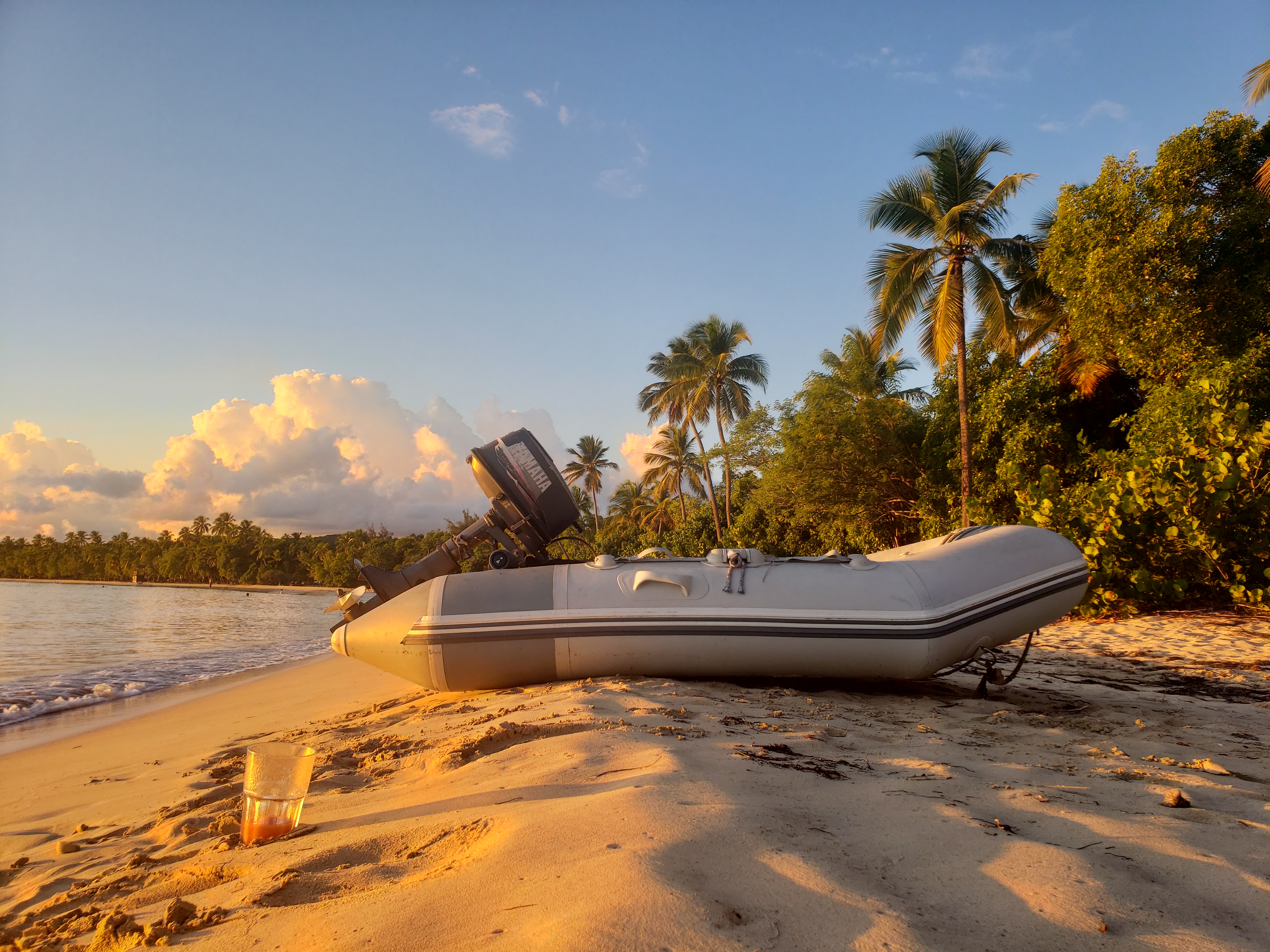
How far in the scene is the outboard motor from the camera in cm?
546

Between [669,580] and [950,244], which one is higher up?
[950,244]

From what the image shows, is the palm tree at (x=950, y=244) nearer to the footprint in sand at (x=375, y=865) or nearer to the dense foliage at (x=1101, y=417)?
the dense foliage at (x=1101, y=417)

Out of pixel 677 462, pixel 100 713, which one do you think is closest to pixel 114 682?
pixel 100 713

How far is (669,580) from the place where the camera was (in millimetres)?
4793

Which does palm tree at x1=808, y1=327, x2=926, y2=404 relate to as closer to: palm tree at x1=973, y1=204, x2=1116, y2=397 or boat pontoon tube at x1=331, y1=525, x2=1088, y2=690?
palm tree at x1=973, y1=204, x2=1116, y2=397

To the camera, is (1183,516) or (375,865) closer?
(375,865)

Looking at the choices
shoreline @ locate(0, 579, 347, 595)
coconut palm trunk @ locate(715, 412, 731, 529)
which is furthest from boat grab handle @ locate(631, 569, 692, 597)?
shoreline @ locate(0, 579, 347, 595)

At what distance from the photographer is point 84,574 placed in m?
78.8

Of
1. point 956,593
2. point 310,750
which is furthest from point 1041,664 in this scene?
point 310,750

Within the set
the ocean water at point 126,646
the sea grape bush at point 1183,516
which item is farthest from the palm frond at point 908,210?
the ocean water at point 126,646

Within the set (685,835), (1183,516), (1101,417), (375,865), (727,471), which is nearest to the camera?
(685,835)

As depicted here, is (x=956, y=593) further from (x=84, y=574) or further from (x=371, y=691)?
(x=84, y=574)

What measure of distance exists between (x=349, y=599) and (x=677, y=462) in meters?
32.5

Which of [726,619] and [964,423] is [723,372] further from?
[726,619]
